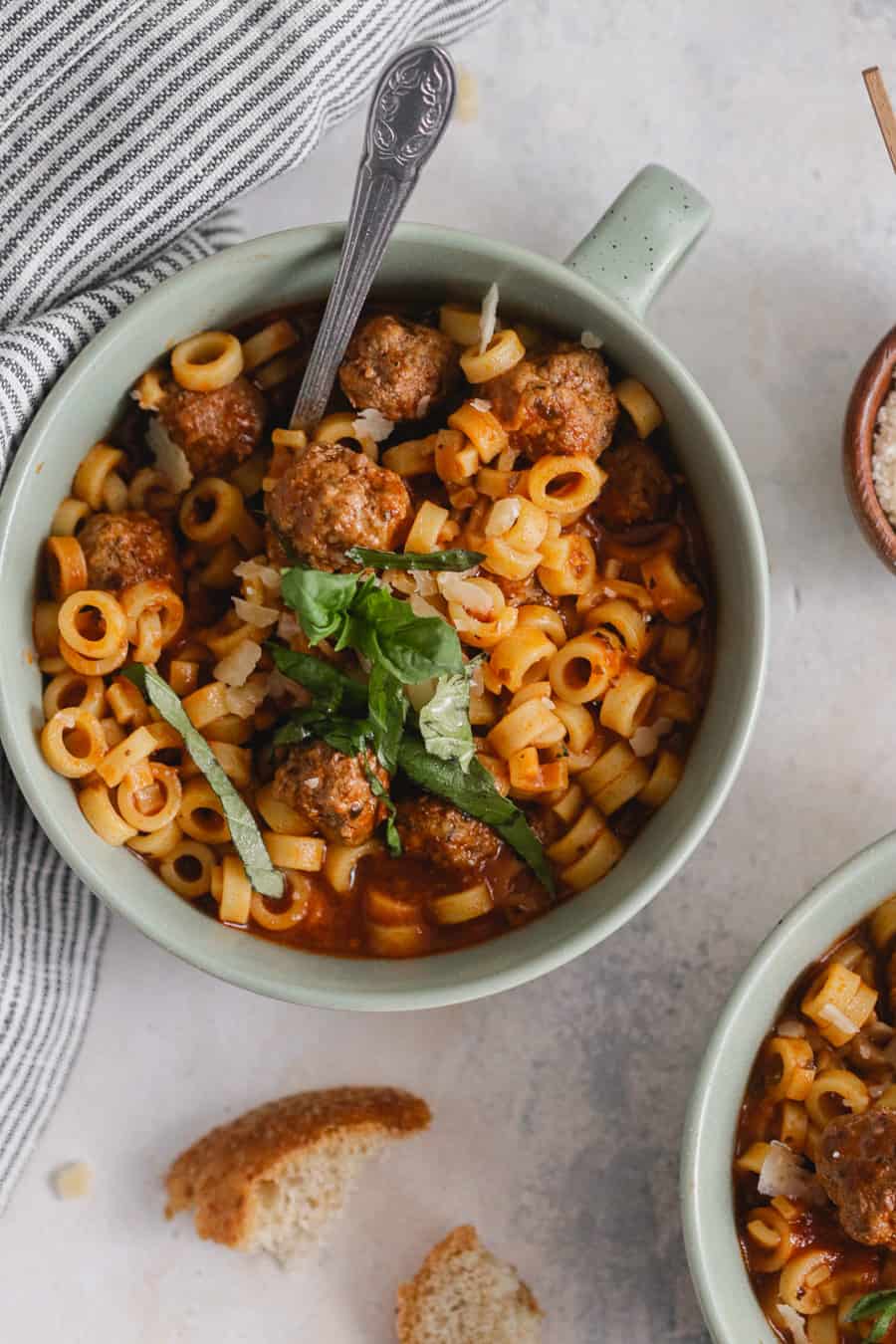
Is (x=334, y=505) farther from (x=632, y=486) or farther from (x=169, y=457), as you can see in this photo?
(x=632, y=486)

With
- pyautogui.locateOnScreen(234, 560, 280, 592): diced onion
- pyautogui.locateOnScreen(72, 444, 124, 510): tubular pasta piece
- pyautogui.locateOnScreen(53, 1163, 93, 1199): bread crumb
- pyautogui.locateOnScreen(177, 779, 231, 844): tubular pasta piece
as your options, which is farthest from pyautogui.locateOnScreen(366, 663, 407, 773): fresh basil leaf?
pyautogui.locateOnScreen(53, 1163, 93, 1199): bread crumb

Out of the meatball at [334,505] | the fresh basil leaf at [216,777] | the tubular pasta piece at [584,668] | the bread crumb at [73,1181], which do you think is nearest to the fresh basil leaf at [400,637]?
the meatball at [334,505]

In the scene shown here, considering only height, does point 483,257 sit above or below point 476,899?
above

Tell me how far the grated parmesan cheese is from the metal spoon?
148 centimetres

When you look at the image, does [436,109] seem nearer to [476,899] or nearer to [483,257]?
[483,257]

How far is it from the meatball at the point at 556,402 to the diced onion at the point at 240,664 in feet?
2.78

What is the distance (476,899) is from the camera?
381 cm

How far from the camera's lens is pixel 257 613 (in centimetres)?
367

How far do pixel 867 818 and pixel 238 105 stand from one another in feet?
8.85

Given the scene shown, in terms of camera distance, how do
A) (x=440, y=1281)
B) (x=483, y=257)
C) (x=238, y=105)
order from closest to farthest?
1. (x=483, y=257)
2. (x=238, y=105)
3. (x=440, y=1281)

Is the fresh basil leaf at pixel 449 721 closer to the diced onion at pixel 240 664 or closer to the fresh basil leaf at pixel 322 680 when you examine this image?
the fresh basil leaf at pixel 322 680

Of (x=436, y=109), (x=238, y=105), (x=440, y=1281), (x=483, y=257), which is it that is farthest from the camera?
(x=440, y=1281)

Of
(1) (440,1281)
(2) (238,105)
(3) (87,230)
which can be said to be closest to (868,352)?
(2) (238,105)

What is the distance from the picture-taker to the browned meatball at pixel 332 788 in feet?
11.7
